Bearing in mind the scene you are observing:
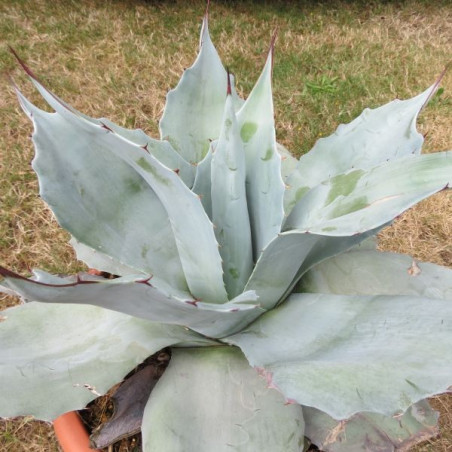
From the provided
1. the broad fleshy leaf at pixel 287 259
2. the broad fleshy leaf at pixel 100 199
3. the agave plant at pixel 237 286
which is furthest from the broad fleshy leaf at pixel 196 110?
the broad fleshy leaf at pixel 287 259

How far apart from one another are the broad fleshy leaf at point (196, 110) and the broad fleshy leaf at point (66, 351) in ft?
0.99

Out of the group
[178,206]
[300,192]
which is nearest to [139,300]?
[178,206]

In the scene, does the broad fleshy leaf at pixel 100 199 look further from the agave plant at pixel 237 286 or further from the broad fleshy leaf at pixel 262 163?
the broad fleshy leaf at pixel 262 163

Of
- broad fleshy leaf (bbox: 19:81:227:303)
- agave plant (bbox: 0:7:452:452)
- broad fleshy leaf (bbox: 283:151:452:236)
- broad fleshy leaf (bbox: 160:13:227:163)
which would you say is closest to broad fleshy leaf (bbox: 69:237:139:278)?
agave plant (bbox: 0:7:452:452)

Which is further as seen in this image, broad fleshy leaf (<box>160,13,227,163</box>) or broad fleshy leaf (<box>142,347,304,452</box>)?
broad fleshy leaf (<box>160,13,227,163</box>)

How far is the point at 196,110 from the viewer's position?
88cm

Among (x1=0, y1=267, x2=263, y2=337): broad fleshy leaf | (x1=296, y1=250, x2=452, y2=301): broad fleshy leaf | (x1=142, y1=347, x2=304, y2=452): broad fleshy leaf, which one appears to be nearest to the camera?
(x1=0, y1=267, x2=263, y2=337): broad fleshy leaf

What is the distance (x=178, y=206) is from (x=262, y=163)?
16 cm

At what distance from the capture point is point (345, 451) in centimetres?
78

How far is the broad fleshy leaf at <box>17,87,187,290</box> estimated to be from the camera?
2.22 ft

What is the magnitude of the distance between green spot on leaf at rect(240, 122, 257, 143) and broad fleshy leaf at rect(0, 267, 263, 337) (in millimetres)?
256

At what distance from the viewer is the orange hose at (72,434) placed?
35.1 inches

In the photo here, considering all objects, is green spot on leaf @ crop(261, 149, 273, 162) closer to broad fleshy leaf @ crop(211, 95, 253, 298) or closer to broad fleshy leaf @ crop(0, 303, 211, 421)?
broad fleshy leaf @ crop(211, 95, 253, 298)

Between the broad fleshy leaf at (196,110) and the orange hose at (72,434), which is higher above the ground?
the broad fleshy leaf at (196,110)
